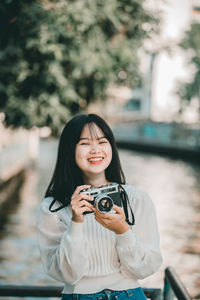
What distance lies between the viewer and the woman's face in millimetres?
2184

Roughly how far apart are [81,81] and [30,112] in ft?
5.07

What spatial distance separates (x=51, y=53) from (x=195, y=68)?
3132cm

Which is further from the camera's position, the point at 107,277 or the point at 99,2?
the point at 99,2

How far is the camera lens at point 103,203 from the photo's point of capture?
1.91 metres

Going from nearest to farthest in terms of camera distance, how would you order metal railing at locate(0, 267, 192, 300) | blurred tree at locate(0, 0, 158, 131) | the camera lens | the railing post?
the camera lens, metal railing at locate(0, 267, 192, 300), the railing post, blurred tree at locate(0, 0, 158, 131)

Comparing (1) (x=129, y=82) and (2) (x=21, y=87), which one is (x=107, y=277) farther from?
(1) (x=129, y=82)

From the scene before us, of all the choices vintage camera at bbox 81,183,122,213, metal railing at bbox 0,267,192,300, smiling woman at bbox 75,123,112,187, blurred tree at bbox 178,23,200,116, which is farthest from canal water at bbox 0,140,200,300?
blurred tree at bbox 178,23,200,116

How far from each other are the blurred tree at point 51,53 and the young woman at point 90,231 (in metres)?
4.23

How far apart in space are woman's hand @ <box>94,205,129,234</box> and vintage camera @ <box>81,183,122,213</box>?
0.02 meters

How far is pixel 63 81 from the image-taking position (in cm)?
679

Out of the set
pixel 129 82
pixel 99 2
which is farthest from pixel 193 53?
pixel 99 2

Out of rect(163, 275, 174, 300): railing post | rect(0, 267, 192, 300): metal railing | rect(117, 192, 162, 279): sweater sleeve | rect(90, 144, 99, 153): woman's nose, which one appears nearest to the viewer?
rect(117, 192, 162, 279): sweater sleeve

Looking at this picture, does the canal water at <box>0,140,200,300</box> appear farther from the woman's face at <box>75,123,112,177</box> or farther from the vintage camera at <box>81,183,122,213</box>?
the vintage camera at <box>81,183,122,213</box>

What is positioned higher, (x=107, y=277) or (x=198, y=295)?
(x=107, y=277)
